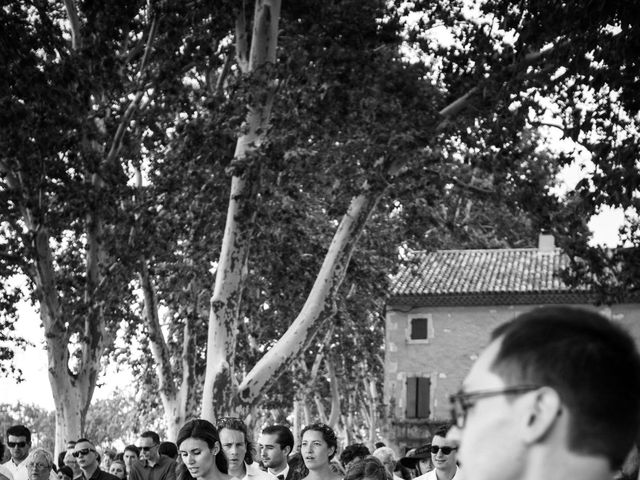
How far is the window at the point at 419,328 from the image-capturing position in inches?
1861

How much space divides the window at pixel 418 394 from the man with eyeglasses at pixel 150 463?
33680mm

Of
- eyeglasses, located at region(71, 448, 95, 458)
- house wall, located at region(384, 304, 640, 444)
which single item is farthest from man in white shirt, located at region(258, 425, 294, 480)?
house wall, located at region(384, 304, 640, 444)

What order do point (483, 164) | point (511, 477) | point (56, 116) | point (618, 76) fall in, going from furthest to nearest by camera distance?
point (483, 164) → point (56, 116) → point (618, 76) → point (511, 477)

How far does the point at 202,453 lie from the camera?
766 cm

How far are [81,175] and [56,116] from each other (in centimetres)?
205

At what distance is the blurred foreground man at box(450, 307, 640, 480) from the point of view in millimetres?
1767

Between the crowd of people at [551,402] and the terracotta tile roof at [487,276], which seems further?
the terracotta tile roof at [487,276]

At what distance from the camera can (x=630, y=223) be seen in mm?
16391

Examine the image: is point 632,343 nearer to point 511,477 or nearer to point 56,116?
point 511,477

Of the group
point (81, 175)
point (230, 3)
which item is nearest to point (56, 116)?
point (81, 175)

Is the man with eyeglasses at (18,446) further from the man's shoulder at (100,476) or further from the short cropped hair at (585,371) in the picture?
the short cropped hair at (585,371)

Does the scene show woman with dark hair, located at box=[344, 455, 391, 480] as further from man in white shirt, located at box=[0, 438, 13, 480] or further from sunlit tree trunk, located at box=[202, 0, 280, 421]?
sunlit tree trunk, located at box=[202, 0, 280, 421]

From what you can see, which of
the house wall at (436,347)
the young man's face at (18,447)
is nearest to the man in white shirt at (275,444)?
the young man's face at (18,447)

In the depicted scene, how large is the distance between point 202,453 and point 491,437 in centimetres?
606
